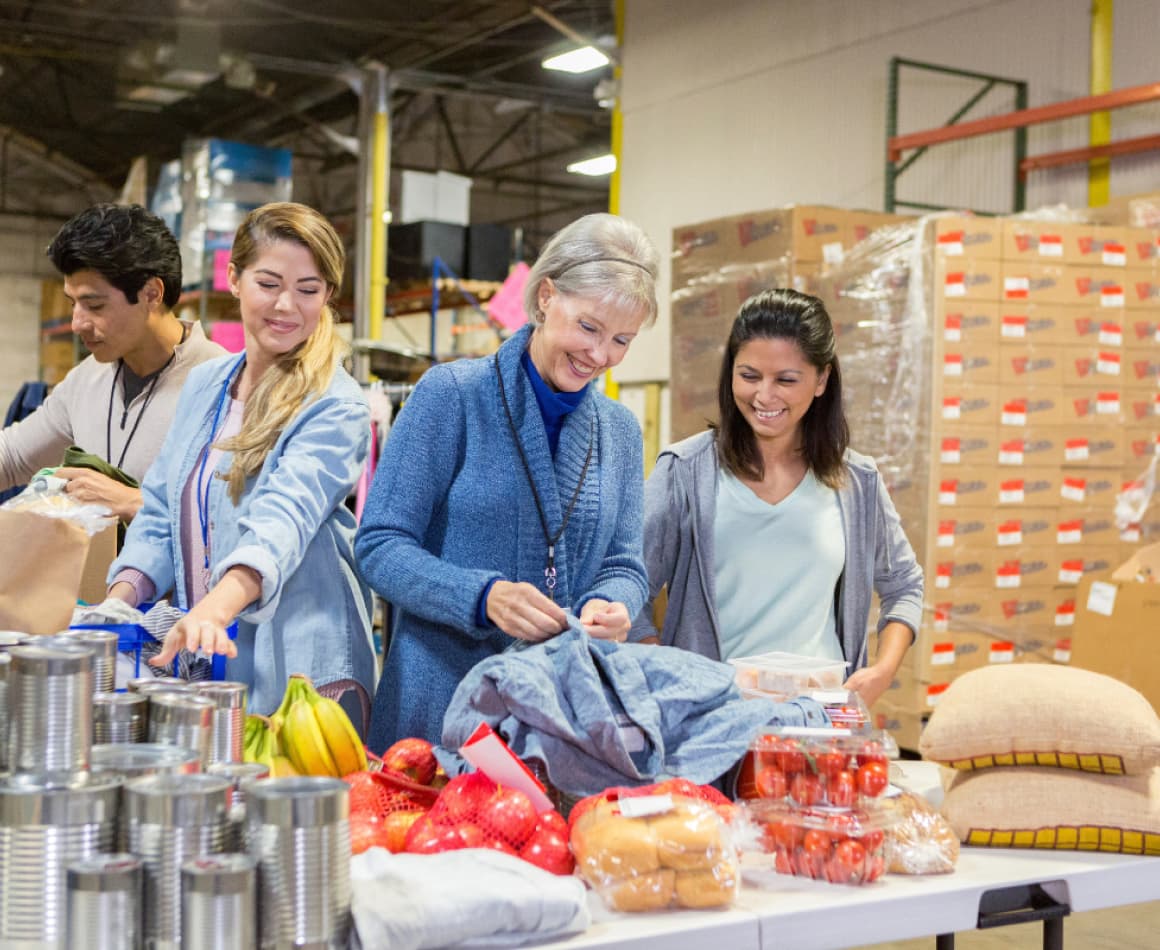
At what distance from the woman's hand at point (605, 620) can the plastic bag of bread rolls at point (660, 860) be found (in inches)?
17.5

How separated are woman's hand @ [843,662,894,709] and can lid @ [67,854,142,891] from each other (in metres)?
1.46

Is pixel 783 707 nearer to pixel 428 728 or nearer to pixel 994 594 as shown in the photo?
pixel 428 728

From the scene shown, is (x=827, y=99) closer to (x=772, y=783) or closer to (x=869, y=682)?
(x=869, y=682)

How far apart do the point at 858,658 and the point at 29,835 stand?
5.60 feet

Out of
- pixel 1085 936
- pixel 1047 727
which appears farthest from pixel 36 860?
pixel 1085 936

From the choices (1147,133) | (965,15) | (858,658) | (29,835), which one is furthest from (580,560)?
(965,15)

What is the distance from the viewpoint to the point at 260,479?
2.05 metres

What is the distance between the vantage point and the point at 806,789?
161cm

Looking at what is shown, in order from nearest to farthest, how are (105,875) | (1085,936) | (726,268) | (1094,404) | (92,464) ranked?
(105,875) < (92,464) < (1085,936) < (1094,404) < (726,268)

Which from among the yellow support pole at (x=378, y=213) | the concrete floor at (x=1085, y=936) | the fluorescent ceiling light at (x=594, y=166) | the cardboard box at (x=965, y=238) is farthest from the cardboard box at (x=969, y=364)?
the fluorescent ceiling light at (x=594, y=166)

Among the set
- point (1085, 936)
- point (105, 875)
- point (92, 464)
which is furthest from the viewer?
point (1085, 936)

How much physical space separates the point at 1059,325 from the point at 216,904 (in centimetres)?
485

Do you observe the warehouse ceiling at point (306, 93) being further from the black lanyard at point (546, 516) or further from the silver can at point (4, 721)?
the silver can at point (4, 721)

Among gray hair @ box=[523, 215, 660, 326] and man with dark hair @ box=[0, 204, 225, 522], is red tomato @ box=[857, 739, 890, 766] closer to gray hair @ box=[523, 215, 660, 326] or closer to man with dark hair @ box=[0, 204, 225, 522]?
gray hair @ box=[523, 215, 660, 326]
